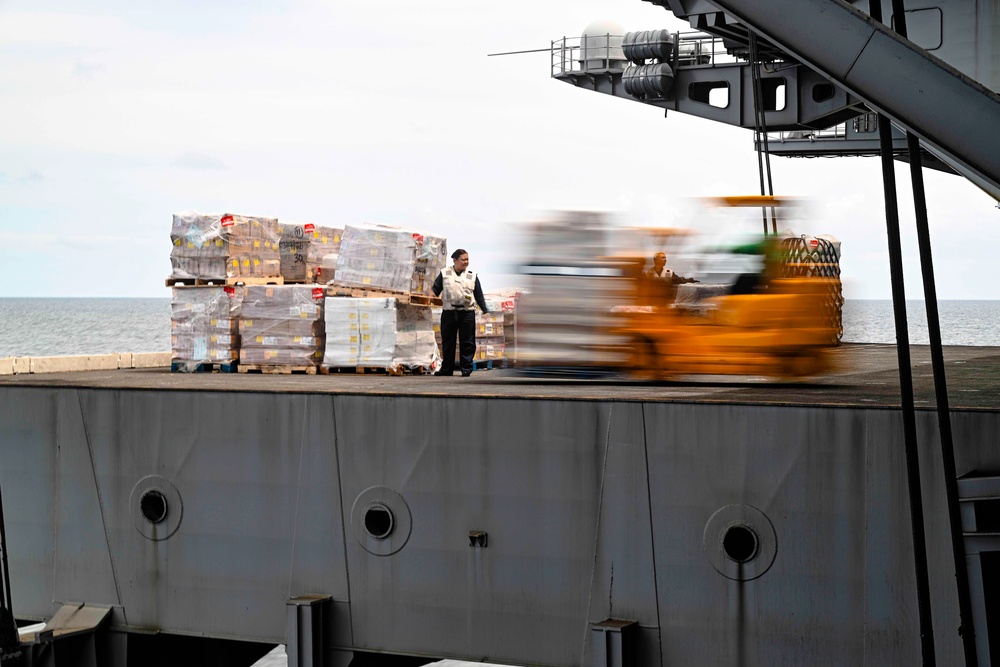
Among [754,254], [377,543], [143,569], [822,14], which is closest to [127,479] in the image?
[143,569]

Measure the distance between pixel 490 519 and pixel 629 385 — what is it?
305cm

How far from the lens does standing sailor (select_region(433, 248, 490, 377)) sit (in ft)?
47.3

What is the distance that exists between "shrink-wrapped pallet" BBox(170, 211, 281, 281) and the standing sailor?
2.89m

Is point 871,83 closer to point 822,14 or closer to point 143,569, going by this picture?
point 822,14

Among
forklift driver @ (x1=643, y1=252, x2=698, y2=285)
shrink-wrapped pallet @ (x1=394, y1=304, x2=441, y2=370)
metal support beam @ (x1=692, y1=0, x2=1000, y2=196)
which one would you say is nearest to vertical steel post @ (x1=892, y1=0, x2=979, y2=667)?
metal support beam @ (x1=692, y1=0, x2=1000, y2=196)

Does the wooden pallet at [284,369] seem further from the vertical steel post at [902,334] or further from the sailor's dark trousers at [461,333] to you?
the vertical steel post at [902,334]

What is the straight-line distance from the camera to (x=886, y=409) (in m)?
8.40

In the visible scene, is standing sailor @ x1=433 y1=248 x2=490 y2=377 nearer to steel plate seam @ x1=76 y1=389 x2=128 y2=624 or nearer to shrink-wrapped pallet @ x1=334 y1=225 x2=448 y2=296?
shrink-wrapped pallet @ x1=334 y1=225 x2=448 y2=296

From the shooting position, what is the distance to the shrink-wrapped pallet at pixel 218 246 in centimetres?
1561

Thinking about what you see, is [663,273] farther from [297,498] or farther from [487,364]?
[487,364]

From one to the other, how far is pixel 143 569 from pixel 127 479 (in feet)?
2.78

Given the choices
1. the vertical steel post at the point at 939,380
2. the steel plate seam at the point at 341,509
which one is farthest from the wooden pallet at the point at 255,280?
the vertical steel post at the point at 939,380

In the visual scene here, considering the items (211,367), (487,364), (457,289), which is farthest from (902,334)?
(487,364)

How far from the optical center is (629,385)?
12.0 metres
